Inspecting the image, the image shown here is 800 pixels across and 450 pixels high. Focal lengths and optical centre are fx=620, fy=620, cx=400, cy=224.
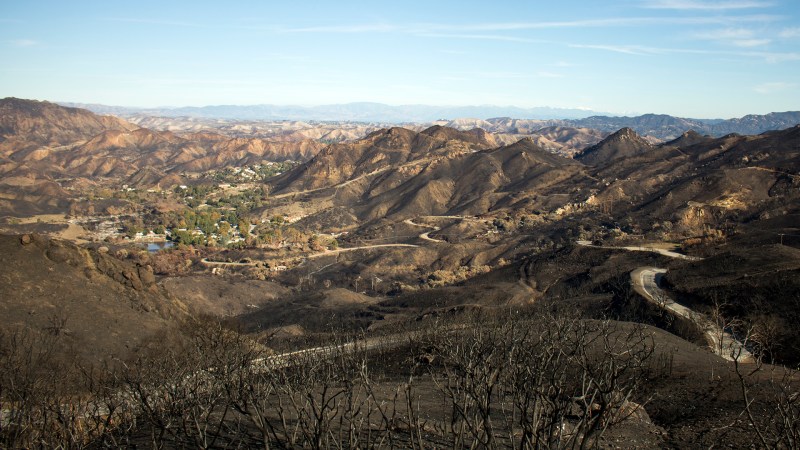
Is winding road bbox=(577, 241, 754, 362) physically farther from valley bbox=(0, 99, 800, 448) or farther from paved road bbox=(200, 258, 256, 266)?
paved road bbox=(200, 258, 256, 266)

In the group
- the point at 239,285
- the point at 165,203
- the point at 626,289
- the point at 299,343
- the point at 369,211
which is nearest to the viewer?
the point at 299,343

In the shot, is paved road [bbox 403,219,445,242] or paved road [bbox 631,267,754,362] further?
paved road [bbox 403,219,445,242]

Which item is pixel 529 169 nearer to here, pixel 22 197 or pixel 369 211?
pixel 369 211

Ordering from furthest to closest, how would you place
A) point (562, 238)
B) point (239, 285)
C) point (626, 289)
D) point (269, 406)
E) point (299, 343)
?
point (562, 238) → point (239, 285) → point (626, 289) → point (299, 343) → point (269, 406)

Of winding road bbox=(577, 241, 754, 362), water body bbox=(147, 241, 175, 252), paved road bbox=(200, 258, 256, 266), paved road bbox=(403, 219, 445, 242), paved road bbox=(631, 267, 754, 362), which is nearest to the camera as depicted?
paved road bbox=(631, 267, 754, 362)

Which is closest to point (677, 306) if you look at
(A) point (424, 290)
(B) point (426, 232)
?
(A) point (424, 290)

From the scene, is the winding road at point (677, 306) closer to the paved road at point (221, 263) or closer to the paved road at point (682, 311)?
the paved road at point (682, 311)

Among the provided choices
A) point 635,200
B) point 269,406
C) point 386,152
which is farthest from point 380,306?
point 386,152

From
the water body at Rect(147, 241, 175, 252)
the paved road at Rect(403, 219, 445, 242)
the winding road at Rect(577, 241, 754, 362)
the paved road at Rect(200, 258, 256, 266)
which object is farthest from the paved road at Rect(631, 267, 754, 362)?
the water body at Rect(147, 241, 175, 252)
